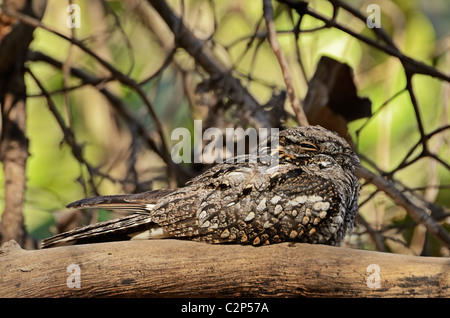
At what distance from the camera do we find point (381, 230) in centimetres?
360

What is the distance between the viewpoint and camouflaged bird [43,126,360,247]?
2096 millimetres

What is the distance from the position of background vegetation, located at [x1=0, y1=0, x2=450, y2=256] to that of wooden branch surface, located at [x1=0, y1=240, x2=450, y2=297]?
1.46 meters

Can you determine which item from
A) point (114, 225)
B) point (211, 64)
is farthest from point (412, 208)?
point (114, 225)

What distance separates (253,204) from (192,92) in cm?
238

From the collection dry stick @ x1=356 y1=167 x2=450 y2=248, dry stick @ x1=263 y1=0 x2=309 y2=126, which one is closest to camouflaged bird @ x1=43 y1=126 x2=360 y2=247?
dry stick @ x1=263 y1=0 x2=309 y2=126

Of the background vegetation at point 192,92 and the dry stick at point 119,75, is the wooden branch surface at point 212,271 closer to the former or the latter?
the background vegetation at point 192,92

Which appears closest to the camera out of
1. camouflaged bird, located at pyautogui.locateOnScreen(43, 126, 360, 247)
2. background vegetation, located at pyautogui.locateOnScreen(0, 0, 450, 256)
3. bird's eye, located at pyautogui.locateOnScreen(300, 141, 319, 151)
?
camouflaged bird, located at pyautogui.locateOnScreen(43, 126, 360, 247)

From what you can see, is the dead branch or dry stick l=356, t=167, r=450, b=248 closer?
dry stick l=356, t=167, r=450, b=248

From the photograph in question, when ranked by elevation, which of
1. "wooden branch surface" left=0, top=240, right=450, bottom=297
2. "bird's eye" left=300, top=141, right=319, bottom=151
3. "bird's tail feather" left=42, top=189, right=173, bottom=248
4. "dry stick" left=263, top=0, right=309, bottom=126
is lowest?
"wooden branch surface" left=0, top=240, right=450, bottom=297

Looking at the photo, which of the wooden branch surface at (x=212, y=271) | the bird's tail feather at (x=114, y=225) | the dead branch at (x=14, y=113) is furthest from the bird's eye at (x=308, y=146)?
the dead branch at (x=14, y=113)

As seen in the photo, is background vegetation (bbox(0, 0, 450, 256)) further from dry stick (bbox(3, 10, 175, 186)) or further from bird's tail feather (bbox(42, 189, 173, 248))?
bird's tail feather (bbox(42, 189, 173, 248))

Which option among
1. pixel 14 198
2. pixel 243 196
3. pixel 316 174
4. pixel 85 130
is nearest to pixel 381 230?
pixel 316 174

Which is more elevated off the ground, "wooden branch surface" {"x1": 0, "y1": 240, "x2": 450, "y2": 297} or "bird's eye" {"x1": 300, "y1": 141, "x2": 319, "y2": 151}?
"bird's eye" {"x1": 300, "y1": 141, "x2": 319, "y2": 151}
